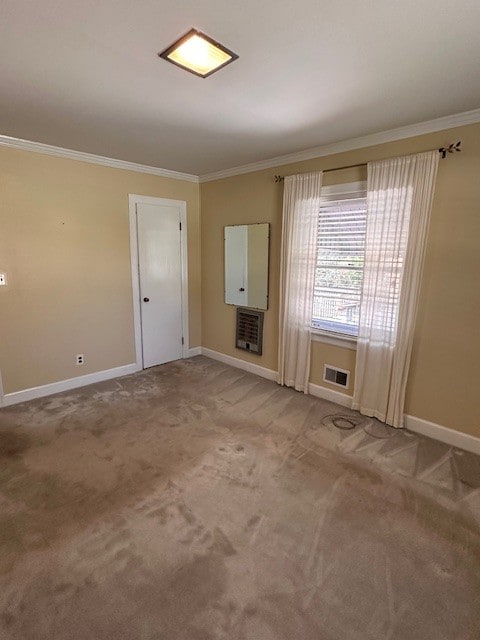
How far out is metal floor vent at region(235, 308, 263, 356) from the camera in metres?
3.95

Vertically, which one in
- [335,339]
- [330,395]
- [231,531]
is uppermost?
[335,339]

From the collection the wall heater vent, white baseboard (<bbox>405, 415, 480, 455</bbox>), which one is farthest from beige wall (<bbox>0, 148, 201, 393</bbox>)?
white baseboard (<bbox>405, 415, 480, 455</bbox>)

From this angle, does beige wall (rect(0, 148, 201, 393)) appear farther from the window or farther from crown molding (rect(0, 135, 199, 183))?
the window

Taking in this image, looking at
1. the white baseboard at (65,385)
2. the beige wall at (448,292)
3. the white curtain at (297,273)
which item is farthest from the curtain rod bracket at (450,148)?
the white baseboard at (65,385)

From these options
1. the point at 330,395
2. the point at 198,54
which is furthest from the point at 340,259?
the point at 198,54

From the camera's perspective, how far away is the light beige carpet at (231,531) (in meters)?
1.37

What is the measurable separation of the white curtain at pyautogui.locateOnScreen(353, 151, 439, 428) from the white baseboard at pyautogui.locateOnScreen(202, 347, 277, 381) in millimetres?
1191

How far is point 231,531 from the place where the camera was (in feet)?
5.90

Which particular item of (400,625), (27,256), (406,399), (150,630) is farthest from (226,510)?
(27,256)

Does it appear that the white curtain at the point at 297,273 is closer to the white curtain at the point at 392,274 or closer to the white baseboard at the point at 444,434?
the white curtain at the point at 392,274

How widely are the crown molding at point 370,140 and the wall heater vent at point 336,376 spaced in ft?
6.90

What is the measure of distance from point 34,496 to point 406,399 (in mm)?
2933

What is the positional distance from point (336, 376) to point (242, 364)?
135 cm

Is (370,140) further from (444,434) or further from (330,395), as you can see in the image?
(444,434)
